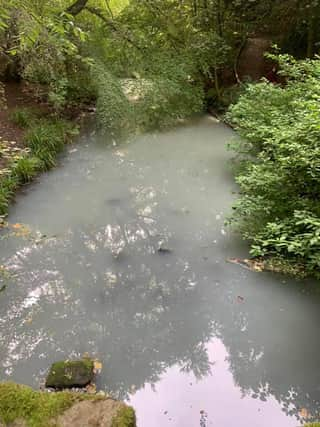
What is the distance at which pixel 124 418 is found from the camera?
1570mm

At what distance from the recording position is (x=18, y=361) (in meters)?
2.91

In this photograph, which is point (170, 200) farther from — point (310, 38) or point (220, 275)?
point (310, 38)

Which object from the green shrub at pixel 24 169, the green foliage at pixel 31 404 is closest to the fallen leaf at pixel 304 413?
the green foliage at pixel 31 404

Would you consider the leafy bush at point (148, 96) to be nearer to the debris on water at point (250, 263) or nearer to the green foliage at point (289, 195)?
the green foliage at point (289, 195)

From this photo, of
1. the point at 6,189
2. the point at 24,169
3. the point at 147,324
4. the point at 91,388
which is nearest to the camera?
the point at 91,388

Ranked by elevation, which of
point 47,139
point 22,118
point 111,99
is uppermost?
point 111,99

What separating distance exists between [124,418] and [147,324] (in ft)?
5.43

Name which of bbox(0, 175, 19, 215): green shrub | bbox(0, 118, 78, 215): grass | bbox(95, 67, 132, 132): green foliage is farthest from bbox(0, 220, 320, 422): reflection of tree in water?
bbox(95, 67, 132, 132): green foliage

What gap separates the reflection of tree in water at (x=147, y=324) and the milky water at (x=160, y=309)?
10 millimetres

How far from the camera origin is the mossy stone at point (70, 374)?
8.75ft

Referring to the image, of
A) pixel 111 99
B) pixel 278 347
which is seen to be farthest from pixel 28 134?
pixel 278 347

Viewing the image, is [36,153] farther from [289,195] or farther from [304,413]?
[304,413]

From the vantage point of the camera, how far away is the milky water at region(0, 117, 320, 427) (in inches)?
105

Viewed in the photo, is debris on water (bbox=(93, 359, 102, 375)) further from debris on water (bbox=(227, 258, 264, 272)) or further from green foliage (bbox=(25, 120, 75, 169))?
green foliage (bbox=(25, 120, 75, 169))
